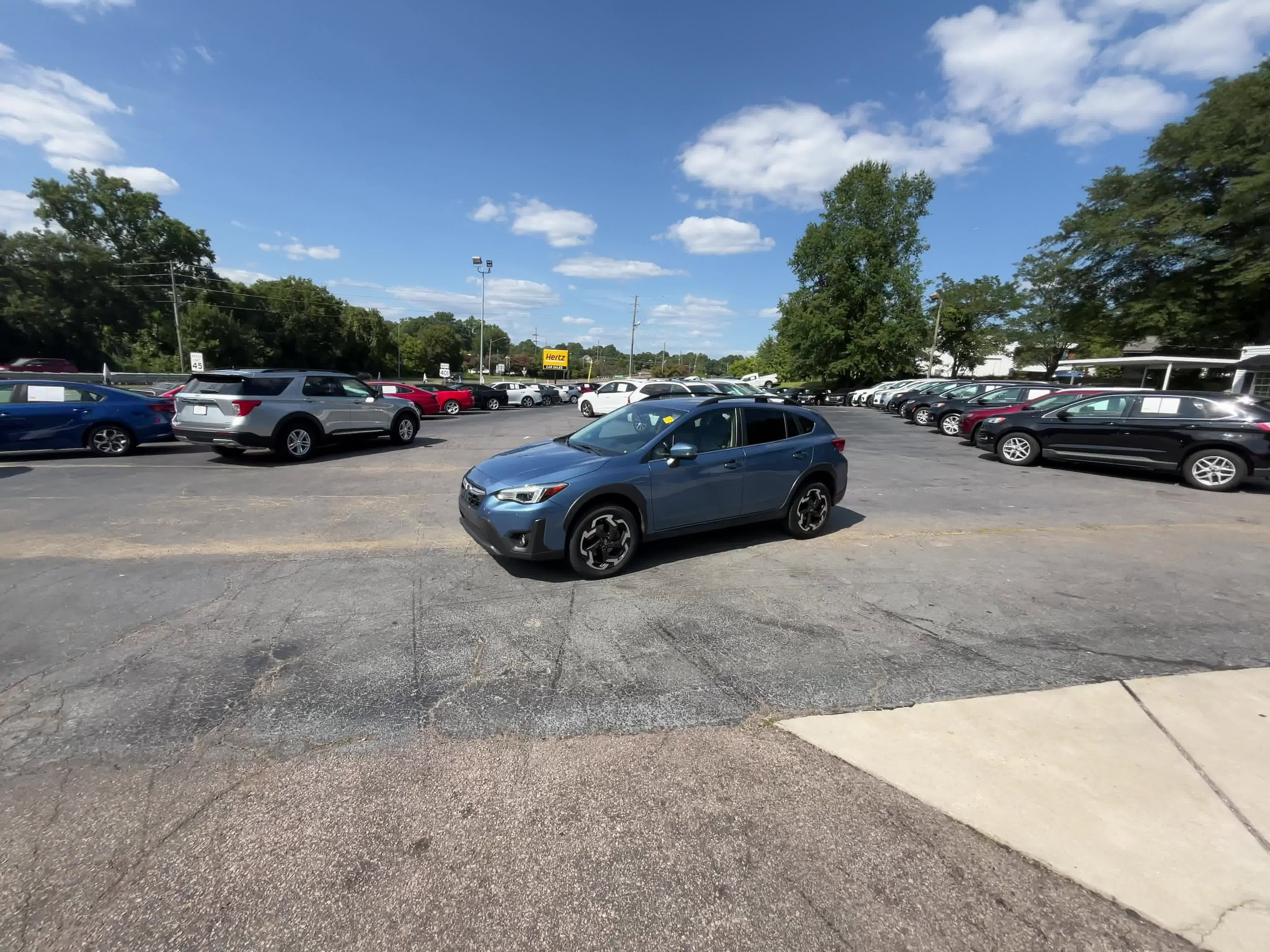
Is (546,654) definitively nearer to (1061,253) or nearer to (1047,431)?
(1047,431)

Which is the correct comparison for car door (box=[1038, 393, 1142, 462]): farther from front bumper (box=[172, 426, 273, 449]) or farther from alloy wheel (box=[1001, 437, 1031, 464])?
front bumper (box=[172, 426, 273, 449])

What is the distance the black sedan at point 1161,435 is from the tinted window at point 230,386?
14347 mm

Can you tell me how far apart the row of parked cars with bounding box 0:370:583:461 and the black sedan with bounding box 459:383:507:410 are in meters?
17.3

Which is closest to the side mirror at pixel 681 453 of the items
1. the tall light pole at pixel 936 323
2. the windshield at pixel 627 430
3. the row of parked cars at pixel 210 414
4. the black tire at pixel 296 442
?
the windshield at pixel 627 430

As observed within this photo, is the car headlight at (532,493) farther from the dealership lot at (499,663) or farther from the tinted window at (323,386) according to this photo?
the tinted window at (323,386)

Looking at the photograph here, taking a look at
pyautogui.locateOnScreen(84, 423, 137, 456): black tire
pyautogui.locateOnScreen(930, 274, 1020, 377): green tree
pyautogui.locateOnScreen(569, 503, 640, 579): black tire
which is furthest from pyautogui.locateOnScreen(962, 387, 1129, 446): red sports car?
pyautogui.locateOnScreen(930, 274, 1020, 377): green tree

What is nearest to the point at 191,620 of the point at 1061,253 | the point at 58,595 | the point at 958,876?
the point at 58,595

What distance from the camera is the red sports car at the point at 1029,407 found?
40.4 ft

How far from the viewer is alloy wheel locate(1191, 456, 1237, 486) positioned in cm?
923

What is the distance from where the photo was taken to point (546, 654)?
3.59 m

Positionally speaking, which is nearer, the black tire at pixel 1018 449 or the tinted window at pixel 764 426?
the tinted window at pixel 764 426

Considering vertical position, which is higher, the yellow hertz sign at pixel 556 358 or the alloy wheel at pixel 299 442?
the yellow hertz sign at pixel 556 358

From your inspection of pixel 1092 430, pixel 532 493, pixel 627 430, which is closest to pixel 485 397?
pixel 1092 430

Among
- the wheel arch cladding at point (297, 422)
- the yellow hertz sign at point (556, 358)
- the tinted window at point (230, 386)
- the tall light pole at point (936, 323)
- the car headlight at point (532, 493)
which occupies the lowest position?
the wheel arch cladding at point (297, 422)
